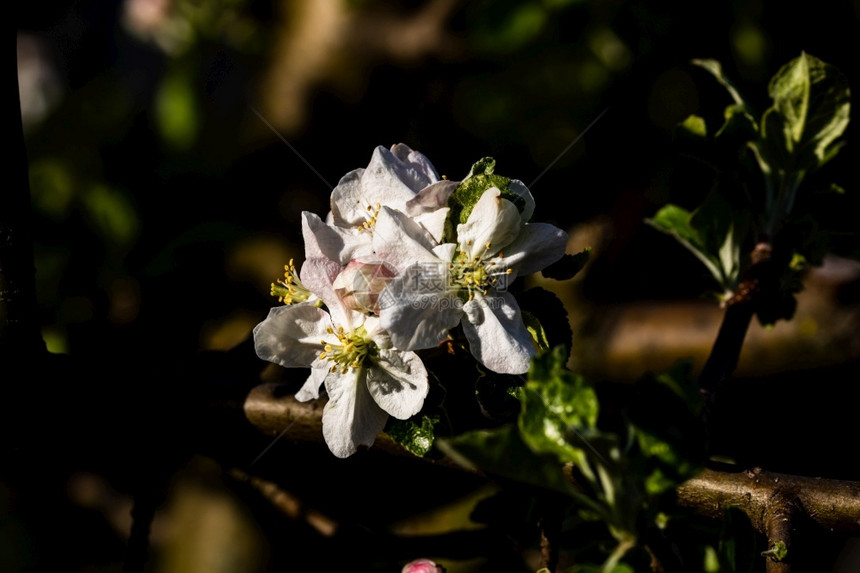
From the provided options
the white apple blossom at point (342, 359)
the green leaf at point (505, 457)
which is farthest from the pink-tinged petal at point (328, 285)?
the green leaf at point (505, 457)

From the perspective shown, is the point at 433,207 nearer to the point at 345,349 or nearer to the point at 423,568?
the point at 345,349

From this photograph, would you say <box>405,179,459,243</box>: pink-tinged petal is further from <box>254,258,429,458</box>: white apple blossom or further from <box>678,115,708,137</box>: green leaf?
<box>678,115,708,137</box>: green leaf

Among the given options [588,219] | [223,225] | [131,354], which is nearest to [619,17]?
[588,219]

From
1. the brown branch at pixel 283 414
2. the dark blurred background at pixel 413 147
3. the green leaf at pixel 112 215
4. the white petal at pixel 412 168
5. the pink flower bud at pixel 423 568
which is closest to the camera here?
the white petal at pixel 412 168

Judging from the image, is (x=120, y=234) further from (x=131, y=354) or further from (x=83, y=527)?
(x=83, y=527)

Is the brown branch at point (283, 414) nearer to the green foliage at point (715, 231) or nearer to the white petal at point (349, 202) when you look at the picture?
the white petal at point (349, 202)

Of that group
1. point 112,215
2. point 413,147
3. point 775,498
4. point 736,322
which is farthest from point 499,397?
point 112,215
